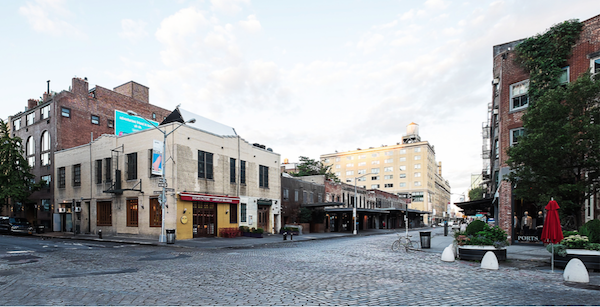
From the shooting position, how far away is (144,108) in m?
47.4

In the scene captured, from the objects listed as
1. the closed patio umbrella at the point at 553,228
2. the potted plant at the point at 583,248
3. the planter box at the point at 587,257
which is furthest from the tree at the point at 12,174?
the planter box at the point at 587,257

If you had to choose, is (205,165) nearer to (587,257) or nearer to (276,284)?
(276,284)

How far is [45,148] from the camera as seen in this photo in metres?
40.1

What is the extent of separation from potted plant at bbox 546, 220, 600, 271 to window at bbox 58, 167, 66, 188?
134 ft

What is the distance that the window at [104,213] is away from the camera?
31716 mm

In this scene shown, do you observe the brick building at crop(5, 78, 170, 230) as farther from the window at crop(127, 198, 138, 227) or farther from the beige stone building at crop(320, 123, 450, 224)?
the beige stone building at crop(320, 123, 450, 224)

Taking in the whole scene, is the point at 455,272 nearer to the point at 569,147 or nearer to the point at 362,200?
the point at 569,147

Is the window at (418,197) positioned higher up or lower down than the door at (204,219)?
lower down

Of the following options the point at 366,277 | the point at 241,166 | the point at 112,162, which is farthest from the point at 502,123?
the point at 112,162

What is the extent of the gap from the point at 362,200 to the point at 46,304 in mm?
60081

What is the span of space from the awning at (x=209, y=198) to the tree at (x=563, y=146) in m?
21.7

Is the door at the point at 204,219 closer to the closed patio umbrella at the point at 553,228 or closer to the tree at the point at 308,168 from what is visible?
the closed patio umbrella at the point at 553,228

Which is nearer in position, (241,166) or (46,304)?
(46,304)

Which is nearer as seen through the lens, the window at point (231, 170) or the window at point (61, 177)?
the window at point (231, 170)
